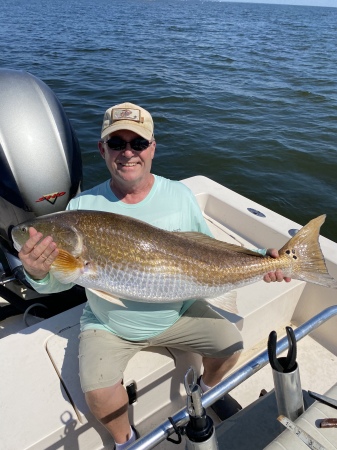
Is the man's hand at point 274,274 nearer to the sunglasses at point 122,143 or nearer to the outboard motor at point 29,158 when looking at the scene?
the sunglasses at point 122,143

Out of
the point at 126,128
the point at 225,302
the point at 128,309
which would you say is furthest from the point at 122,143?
the point at 225,302

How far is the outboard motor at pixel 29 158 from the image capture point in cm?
306

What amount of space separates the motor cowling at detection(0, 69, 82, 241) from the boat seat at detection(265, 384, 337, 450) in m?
2.48

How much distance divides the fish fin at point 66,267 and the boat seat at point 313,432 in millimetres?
1422

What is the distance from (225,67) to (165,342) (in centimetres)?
1708

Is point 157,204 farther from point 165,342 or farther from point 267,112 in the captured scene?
point 267,112

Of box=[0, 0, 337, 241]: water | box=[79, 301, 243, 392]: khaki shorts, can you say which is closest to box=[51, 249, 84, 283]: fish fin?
box=[79, 301, 243, 392]: khaki shorts

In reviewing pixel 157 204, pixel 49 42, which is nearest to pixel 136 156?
pixel 157 204

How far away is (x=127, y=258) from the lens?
231cm

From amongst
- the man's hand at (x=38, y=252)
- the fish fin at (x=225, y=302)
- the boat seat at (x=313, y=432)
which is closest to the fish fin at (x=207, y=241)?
the fish fin at (x=225, y=302)

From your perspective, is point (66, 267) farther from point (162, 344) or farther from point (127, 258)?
point (162, 344)

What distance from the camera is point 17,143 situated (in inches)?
121

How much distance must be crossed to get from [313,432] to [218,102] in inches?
487

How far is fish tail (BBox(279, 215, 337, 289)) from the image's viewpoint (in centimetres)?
253
